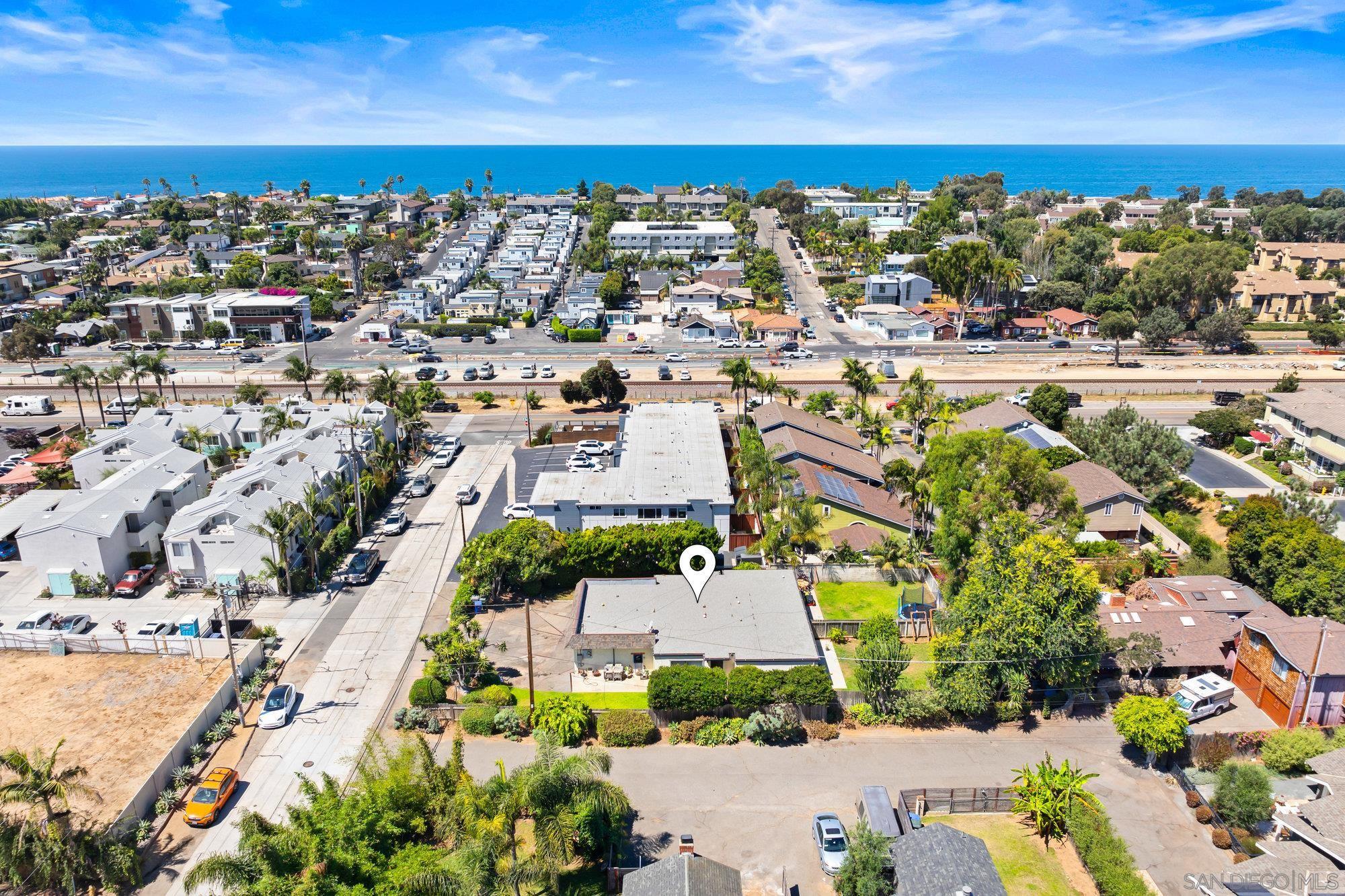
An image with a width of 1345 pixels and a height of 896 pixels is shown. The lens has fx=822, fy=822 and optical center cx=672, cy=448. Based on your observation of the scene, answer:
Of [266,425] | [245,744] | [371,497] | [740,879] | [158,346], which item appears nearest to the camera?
[740,879]

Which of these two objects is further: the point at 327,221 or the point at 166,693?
the point at 327,221

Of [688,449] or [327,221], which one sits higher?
[327,221]

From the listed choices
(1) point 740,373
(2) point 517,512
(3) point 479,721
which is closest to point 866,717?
(3) point 479,721

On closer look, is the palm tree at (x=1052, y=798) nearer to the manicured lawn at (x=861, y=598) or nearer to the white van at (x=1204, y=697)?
the white van at (x=1204, y=697)

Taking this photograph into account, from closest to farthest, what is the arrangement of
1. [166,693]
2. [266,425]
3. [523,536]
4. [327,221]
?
[166,693], [523,536], [266,425], [327,221]

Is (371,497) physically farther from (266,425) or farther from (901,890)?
(901,890)

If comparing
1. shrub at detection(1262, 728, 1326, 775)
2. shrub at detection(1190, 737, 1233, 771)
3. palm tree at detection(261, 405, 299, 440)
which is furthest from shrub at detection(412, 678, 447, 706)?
palm tree at detection(261, 405, 299, 440)

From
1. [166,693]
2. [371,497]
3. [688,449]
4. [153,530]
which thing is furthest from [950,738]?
[153,530]

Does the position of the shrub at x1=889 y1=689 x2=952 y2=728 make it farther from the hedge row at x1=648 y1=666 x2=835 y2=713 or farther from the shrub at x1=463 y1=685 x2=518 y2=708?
the shrub at x1=463 y1=685 x2=518 y2=708
